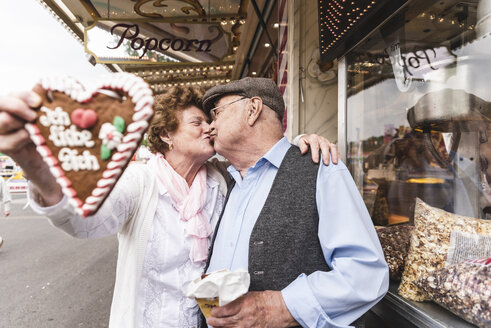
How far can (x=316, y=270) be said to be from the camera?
1242mm

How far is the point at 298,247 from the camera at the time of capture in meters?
1.22

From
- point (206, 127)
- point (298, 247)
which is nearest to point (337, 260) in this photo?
point (298, 247)

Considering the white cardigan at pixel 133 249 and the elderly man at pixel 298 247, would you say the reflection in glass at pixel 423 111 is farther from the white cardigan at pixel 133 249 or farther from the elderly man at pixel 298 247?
the white cardigan at pixel 133 249

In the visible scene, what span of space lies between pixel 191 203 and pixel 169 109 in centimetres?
60

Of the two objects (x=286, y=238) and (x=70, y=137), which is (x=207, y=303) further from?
(x=70, y=137)

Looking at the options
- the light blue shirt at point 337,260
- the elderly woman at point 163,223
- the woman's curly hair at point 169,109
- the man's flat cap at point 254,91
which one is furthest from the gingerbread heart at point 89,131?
the woman's curly hair at point 169,109

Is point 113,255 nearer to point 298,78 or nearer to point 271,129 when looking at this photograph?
point 298,78

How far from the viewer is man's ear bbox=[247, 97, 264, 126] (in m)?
1.54

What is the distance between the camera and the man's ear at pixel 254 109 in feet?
5.05

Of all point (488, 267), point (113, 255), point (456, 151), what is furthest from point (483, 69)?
point (113, 255)

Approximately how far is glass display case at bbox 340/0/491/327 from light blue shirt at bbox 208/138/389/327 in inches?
14.4

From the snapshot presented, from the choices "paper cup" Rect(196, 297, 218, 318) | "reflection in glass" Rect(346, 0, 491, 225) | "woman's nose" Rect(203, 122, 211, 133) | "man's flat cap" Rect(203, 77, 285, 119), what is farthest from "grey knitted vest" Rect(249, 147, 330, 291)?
"reflection in glass" Rect(346, 0, 491, 225)

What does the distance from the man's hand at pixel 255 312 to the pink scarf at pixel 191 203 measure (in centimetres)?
44

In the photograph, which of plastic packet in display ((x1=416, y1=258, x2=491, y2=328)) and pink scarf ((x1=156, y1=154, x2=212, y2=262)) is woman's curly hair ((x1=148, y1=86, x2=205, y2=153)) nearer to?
pink scarf ((x1=156, y1=154, x2=212, y2=262))
